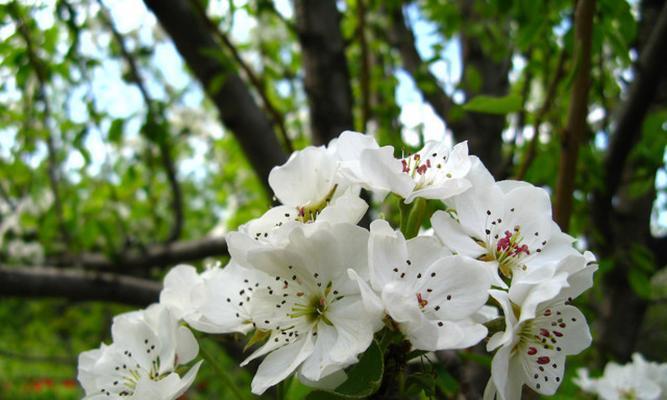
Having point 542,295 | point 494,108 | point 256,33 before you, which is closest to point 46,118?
point 256,33

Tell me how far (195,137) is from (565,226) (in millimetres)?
5016

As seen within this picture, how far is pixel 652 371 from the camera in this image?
1.99 meters

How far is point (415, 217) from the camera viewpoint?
113cm

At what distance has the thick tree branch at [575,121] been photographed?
158cm

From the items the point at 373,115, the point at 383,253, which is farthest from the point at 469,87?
the point at 383,253

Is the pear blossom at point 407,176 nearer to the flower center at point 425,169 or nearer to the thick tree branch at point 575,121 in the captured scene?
the flower center at point 425,169

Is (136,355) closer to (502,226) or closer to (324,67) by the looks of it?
(502,226)

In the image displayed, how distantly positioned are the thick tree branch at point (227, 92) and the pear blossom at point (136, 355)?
4.22 feet

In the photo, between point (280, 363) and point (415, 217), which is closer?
point (280, 363)

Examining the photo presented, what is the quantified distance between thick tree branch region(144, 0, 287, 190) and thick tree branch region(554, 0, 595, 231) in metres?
1.24

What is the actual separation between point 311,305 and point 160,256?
280 centimetres

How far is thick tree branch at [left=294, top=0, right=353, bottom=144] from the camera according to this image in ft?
8.59

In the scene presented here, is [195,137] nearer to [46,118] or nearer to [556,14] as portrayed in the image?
[46,118]

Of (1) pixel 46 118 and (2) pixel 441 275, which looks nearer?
(2) pixel 441 275
